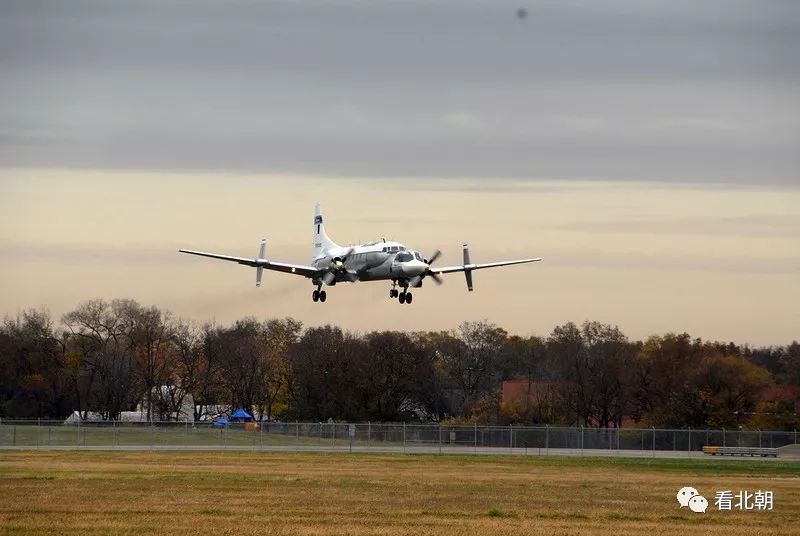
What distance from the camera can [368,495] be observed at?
60594 millimetres

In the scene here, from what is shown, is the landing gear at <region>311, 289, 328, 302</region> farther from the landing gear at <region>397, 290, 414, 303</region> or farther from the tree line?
the tree line

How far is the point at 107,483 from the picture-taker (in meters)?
64.8

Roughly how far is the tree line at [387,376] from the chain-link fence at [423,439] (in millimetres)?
18827

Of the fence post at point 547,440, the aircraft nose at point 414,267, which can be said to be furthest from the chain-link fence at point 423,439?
the aircraft nose at point 414,267

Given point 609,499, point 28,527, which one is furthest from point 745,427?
point 28,527

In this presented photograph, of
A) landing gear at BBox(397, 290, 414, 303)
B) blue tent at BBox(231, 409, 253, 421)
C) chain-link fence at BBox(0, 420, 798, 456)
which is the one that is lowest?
chain-link fence at BBox(0, 420, 798, 456)

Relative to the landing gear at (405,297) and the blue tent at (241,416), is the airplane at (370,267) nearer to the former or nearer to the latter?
the landing gear at (405,297)

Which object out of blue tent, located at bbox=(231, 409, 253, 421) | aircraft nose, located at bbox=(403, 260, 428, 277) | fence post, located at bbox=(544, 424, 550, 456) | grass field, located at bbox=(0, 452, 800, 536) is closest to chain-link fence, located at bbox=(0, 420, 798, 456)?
fence post, located at bbox=(544, 424, 550, 456)

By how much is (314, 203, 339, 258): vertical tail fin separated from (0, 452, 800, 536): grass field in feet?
92.1

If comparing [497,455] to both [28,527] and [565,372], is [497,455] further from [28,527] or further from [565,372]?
[565,372]

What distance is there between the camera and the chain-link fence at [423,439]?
10188 cm

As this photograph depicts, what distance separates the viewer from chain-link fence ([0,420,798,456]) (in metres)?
102

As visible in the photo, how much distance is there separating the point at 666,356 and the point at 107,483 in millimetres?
99213

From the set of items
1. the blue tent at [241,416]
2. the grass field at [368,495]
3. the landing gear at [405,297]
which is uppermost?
the landing gear at [405,297]
